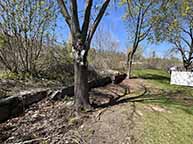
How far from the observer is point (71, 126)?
15.3 feet

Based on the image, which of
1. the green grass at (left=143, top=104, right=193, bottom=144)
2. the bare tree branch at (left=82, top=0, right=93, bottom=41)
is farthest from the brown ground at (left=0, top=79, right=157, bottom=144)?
the bare tree branch at (left=82, top=0, right=93, bottom=41)

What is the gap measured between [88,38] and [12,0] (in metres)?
3.25

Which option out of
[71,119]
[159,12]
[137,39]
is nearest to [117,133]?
[71,119]

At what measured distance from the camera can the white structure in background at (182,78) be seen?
1365 cm

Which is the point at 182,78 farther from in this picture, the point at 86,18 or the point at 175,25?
the point at 86,18

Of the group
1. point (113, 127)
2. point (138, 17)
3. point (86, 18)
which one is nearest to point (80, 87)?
point (113, 127)

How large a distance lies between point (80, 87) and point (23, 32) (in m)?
3.46

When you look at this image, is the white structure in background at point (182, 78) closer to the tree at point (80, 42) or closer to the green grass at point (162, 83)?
the green grass at point (162, 83)

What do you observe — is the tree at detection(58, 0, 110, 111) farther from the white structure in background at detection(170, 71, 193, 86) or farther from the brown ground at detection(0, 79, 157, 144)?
the white structure in background at detection(170, 71, 193, 86)

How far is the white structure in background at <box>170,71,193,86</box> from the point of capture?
13648 mm

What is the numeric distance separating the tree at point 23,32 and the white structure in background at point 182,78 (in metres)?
8.56

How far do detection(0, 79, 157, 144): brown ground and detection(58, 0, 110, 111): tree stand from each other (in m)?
0.43

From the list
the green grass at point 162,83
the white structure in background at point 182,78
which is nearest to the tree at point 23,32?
the green grass at point 162,83

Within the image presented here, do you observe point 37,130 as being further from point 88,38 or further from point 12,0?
point 12,0
